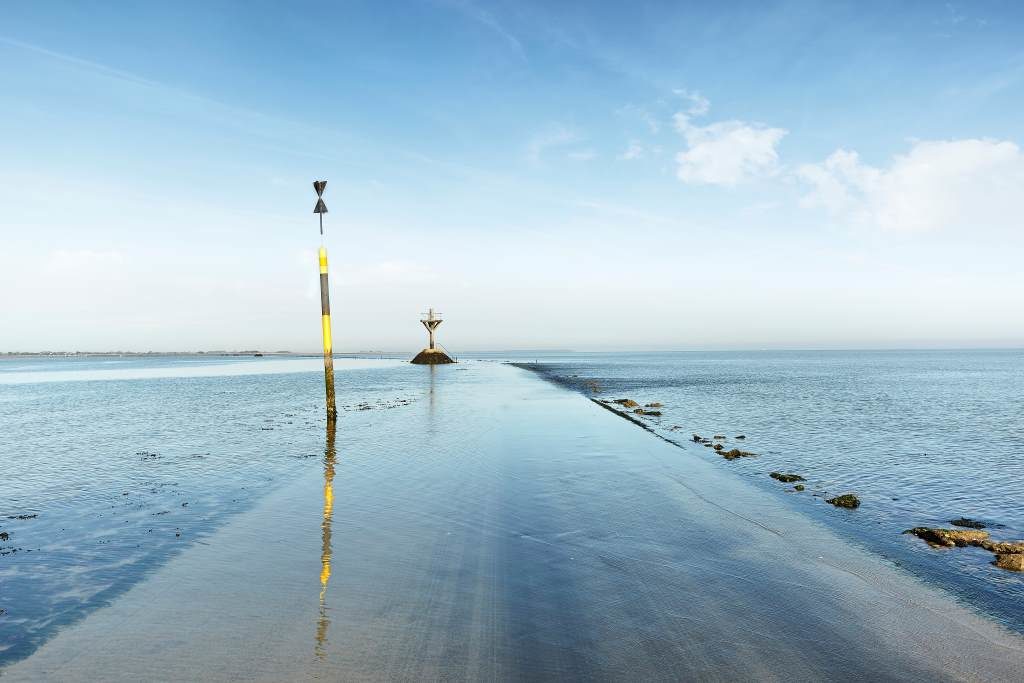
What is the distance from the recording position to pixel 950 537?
9.89 m

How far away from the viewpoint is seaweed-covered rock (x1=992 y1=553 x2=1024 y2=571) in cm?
865

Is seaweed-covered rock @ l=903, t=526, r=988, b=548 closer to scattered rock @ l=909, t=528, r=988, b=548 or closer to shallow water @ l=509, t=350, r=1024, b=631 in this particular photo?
scattered rock @ l=909, t=528, r=988, b=548

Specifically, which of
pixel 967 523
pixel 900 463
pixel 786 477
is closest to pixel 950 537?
pixel 967 523

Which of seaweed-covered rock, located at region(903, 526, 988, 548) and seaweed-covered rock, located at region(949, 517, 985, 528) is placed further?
seaweed-covered rock, located at region(949, 517, 985, 528)

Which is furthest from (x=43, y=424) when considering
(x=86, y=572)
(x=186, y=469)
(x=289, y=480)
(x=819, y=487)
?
(x=819, y=487)

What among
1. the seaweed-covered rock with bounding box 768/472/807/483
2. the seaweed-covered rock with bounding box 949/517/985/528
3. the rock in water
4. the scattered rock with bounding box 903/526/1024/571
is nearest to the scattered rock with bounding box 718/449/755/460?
the seaweed-covered rock with bounding box 768/472/807/483

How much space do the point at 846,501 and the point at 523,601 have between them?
9.35 m

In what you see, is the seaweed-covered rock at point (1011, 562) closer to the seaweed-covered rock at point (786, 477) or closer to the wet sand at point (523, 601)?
the wet sand at point (523, 601)

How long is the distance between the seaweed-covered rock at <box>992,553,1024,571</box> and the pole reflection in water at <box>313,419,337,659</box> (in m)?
10.0

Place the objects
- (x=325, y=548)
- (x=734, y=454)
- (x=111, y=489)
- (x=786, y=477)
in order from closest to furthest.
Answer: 1. (x=325, y=548)
2. (x=111, y=489)
3. (x=786, y=477)
4. (x=734, y=454)

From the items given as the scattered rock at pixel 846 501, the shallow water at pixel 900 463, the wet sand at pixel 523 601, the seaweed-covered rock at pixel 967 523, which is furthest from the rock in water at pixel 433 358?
the seaweed-covered rock at pixel 967 523

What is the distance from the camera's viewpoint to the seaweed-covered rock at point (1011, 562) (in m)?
8.65

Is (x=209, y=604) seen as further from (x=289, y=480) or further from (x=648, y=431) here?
(x=648, y=431)

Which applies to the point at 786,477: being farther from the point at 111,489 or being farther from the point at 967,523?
the point at 111,489
